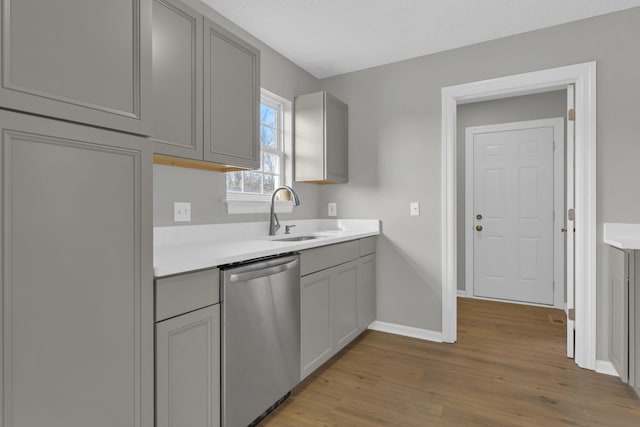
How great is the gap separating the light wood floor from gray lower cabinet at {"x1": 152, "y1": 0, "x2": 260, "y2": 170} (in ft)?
4.97

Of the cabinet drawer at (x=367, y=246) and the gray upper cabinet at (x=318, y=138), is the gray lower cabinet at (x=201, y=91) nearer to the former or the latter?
the gray upper cabinet at (x=318, y=138)

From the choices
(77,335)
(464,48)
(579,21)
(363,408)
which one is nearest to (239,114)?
(77,335)

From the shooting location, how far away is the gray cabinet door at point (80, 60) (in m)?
0.96

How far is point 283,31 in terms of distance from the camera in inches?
106

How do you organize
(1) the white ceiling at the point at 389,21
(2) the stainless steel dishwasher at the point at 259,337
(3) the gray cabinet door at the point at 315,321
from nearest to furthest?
(2) the stainless steel dishwasher at the point at 259,337 → (3) the gray cabinet door at the point at 315,321 → (1) the white ceiling at the point at 389,21

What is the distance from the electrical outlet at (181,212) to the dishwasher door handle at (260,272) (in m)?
0.73

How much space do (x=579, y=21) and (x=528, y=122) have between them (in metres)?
1.64

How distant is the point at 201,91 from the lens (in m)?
1.88

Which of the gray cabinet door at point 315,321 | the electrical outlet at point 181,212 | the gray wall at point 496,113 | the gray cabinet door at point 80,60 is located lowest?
the gray cabinet door at point 315,321

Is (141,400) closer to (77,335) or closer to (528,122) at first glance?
(77,335)

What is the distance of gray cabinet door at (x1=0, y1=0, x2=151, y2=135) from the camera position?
961 mm

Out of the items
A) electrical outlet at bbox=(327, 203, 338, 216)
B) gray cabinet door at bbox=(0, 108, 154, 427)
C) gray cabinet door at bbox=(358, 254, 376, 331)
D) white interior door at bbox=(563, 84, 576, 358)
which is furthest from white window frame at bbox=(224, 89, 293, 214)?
white interior door at bbox=(563, 84, 576, 358)

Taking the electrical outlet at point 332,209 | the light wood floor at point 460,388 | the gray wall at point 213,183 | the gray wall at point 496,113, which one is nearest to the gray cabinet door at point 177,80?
the gray wall at point 213,183

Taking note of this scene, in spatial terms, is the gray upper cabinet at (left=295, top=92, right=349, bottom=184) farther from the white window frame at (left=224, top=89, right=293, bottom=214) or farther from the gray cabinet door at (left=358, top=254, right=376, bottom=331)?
the gray cabinet door at (left=358, top=254, right=376, bottom=331)
